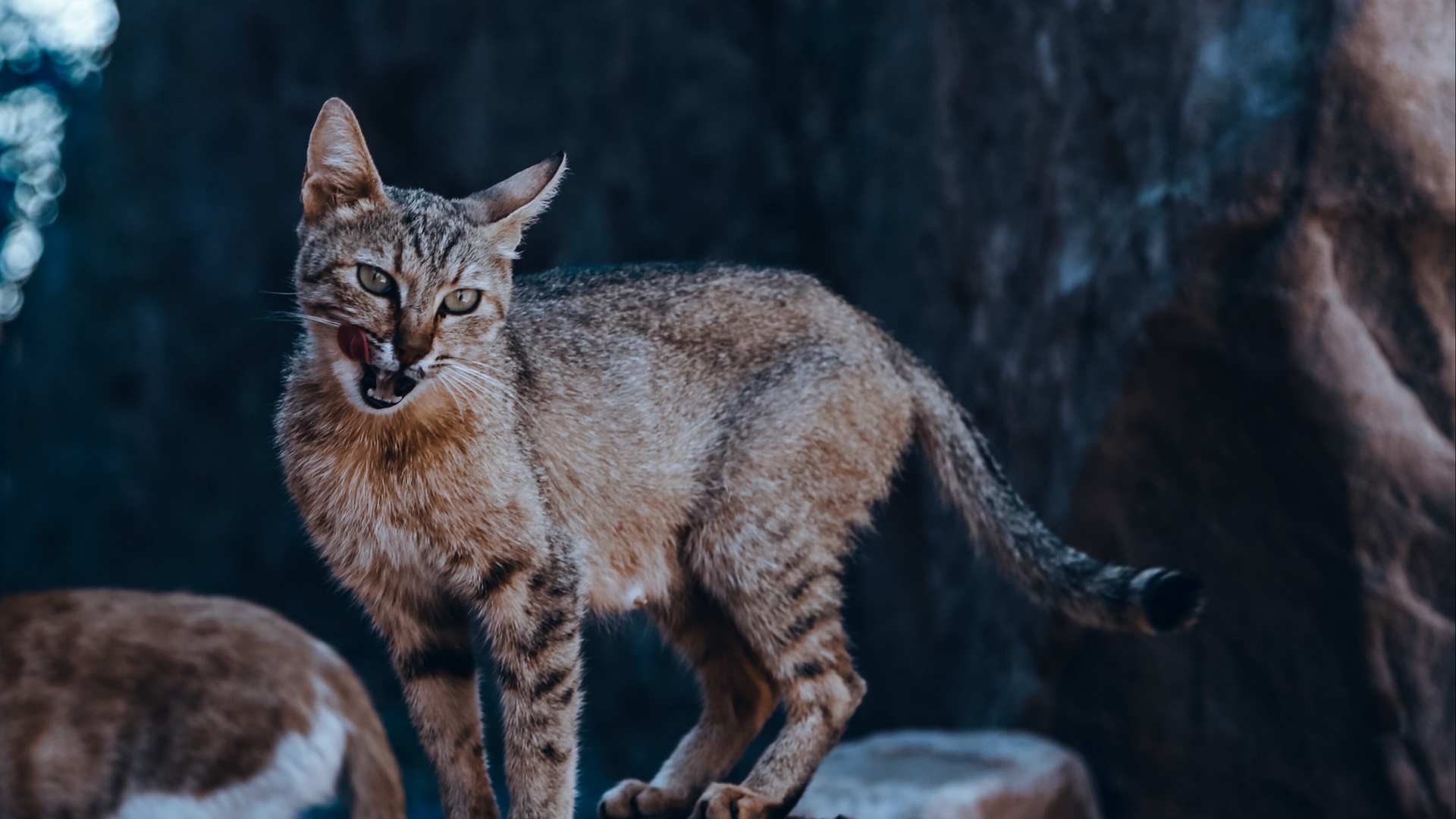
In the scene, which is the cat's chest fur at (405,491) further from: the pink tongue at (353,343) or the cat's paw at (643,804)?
the cat's paw at (643,804)

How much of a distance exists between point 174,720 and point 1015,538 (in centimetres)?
222

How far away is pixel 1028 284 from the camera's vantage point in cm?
417

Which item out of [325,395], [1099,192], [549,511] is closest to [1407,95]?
[1099,192]

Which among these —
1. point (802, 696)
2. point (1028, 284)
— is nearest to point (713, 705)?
point (802, 696)

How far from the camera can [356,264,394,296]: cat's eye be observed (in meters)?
2.21

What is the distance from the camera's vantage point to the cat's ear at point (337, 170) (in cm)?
223

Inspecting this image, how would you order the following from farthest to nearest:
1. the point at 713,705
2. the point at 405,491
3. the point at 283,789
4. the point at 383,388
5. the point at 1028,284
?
the point at 1028,284 → the point at 713,705 → the point at 283,789 → the point at 405,491 → the point at 383,388

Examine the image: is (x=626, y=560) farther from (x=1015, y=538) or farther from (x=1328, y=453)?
(x=1328, y=453)

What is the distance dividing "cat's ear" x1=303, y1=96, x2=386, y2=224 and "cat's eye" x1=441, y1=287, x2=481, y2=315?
10.7 inches

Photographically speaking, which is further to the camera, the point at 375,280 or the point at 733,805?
the point at 733,805

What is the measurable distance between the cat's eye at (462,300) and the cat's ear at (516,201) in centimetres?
16

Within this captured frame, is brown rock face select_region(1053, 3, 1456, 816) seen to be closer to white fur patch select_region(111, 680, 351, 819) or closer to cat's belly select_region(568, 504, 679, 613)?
cat's belly select_region(568, 504, 679, 613)

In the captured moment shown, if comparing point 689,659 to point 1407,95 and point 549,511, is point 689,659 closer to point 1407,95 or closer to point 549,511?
point 549,511

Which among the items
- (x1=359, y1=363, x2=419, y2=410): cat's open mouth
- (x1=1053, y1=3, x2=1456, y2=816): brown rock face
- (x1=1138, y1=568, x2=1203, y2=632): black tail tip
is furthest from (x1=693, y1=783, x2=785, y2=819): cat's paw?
(x1=1053, y1=3, x2=1456, y2=816): brown rock face
